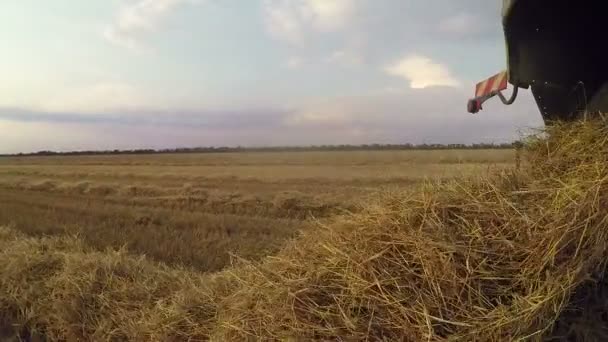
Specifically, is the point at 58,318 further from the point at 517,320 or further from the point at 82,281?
the point at 517,320

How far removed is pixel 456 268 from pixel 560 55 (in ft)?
5.16

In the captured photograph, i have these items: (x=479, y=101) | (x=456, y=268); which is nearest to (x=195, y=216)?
(x=479, y=101)

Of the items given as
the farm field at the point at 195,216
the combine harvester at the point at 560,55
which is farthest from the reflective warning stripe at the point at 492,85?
the farm field at the point at 195,216

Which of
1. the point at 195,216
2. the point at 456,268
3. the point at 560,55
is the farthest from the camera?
the point at 195,216

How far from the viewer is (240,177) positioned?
2817 cm

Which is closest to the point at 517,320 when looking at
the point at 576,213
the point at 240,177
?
the point at 576,213

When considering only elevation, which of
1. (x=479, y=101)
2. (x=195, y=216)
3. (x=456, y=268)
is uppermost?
(x=479, y=101)

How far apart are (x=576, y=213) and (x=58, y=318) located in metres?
4.25

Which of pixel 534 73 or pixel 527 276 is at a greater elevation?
pixel 534 73

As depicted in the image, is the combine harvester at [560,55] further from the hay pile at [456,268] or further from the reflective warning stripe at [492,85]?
the hay pile at [456,268]

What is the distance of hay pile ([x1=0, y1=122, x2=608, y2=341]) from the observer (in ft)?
7.93

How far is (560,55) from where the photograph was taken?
3279 millimetres

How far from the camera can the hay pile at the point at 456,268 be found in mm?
2418

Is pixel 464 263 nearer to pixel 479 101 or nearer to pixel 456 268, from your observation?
pixel 456 268
